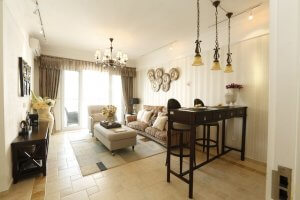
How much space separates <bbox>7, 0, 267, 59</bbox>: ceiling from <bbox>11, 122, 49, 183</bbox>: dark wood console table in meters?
2.08

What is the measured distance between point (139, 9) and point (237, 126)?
10.4 ft

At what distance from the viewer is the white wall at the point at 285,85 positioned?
0.41 meters

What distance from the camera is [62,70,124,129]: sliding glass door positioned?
18.5 ft

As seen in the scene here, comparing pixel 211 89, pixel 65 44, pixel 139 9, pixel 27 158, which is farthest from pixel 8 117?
pixel 211 89

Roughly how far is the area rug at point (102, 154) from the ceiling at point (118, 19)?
2.91 metres

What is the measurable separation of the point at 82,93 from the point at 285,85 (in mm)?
6243

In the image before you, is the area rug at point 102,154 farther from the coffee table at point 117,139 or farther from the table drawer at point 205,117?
the table drawer at point 205,117

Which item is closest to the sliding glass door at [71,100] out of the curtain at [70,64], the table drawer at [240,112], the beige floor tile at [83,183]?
the curtain at [70,64]

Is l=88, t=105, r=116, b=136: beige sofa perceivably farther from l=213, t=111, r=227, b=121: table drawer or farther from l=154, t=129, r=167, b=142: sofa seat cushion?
l=213, t=111, r=227, b=121: table drawer

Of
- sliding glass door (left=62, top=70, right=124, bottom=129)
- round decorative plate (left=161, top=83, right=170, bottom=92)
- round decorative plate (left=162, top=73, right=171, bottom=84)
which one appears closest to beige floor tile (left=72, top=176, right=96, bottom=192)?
round decorative plate (left=161, top=83, right=170, bottom=92)

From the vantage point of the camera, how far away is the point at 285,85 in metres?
0.42

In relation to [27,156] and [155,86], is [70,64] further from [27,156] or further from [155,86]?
[27,156]

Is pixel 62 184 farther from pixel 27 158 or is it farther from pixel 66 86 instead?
pixel 66 86

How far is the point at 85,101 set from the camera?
234 inches
